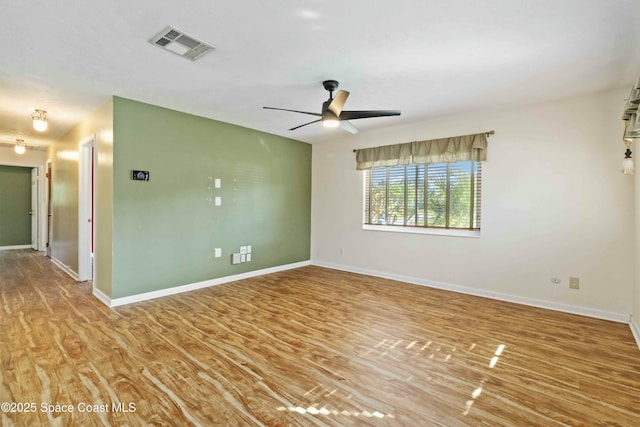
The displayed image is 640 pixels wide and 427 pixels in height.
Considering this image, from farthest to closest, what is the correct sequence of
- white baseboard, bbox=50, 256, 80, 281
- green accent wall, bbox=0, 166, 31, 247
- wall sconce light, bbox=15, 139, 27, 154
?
green accent wall, bbox=0, 166, 31, 247 < wall sconce light, bbox=15, 139, 27, 154 < white baseboard, bbox=50, 256, 80, 281

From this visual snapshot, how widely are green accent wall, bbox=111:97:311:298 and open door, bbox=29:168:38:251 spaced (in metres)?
6.32

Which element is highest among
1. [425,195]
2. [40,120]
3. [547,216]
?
[40,120]

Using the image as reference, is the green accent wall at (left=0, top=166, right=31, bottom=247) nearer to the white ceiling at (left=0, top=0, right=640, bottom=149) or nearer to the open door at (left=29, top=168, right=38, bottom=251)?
the open door at (left=29, top=168, right=38, bottom=251)

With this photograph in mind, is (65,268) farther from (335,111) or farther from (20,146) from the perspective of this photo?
(335,111)

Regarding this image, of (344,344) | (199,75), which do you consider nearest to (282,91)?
(199,75)

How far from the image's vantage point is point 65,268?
550cm

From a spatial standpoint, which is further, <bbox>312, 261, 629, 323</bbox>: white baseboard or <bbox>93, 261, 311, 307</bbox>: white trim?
<bbox>93, 261, 311, 307</bbox>: white trim

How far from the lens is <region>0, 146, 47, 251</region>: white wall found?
7086 mm

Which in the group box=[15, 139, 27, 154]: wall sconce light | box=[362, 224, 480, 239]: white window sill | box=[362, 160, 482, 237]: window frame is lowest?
box=[362, 224, 480, 239]: white window sill

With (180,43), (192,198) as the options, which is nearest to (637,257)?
(180,43)

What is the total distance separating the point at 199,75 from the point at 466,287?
14.1ft

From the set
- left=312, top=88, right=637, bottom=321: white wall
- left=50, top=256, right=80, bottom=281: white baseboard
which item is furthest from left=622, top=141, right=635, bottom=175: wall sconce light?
left=50, top=256, right=80, bottom=281: white baseboard

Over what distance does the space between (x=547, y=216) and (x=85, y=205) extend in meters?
6.35

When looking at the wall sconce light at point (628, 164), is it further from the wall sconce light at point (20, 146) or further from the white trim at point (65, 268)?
the wall sconce light at point (20, 146)
